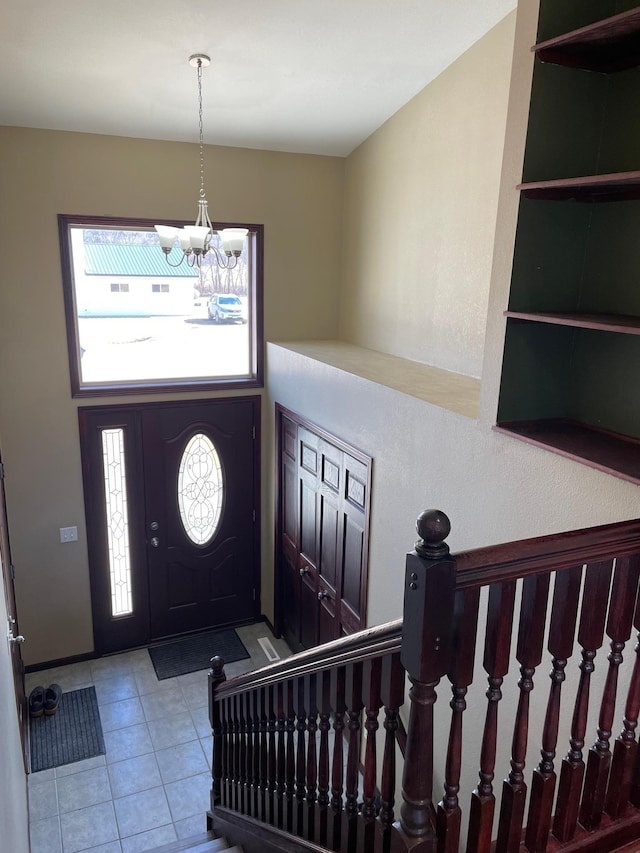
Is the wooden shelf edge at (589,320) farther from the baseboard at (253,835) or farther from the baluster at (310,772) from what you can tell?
the baseboard at (253,835)

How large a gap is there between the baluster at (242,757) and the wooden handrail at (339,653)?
0.36 m

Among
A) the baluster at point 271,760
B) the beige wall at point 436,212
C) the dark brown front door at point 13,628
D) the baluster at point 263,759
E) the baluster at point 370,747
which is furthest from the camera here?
the dark brown front door at point 13,628

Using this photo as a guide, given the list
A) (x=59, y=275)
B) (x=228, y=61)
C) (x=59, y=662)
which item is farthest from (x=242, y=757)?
(x=228, y=61)

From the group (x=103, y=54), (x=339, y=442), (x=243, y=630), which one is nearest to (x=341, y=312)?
(x=339, y=442)

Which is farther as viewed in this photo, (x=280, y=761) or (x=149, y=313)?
(x=149, y=313)

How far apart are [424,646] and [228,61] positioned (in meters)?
3.51

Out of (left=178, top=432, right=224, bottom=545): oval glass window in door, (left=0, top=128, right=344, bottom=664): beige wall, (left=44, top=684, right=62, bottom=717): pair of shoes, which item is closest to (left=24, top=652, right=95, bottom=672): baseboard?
(left=0, top=128, right=344, bottom=664): beige wall

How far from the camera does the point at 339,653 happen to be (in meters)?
1.61

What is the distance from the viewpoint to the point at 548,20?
6.83 feet

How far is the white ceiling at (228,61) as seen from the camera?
306 centimetres

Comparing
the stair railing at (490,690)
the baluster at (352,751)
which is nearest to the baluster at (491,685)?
the stair railing at (490,690)

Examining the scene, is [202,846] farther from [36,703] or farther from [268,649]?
[268,649]

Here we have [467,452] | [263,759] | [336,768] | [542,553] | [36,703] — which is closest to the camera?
[542,553]

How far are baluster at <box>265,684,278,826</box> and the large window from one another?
3250 mm
